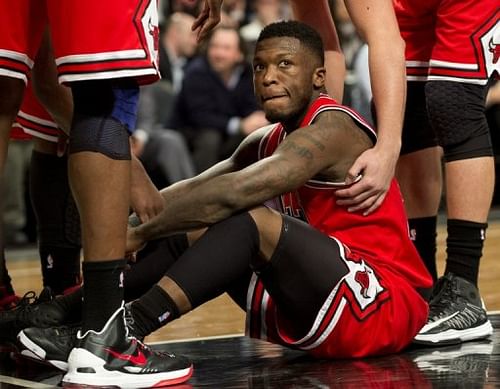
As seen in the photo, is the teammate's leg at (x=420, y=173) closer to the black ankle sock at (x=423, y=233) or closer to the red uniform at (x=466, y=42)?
the black ankle sock at (x=423, y=233)

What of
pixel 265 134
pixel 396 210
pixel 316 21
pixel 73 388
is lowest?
pixel 73 388

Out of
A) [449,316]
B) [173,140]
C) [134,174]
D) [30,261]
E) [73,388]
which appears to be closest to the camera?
[73,388]

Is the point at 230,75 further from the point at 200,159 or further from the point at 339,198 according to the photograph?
the point at 339,198

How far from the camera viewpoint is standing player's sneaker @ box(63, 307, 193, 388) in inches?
110

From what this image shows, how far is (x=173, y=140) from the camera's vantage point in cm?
759

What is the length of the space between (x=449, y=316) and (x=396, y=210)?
1.26 feet

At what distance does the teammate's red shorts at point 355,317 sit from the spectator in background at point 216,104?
15.0 feet

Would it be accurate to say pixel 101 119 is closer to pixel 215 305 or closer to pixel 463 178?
pixel 463 178

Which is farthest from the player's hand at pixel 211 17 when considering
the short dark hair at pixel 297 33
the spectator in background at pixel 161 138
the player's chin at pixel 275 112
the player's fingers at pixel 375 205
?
the spectator in background at pixel 161 138

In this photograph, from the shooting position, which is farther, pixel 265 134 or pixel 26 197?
pixel 26 197

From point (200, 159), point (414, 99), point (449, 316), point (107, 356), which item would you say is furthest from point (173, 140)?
point (107, 356)

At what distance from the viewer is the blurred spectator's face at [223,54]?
7.98 meters

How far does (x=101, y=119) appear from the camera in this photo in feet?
9.30

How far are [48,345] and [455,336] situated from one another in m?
1.09
